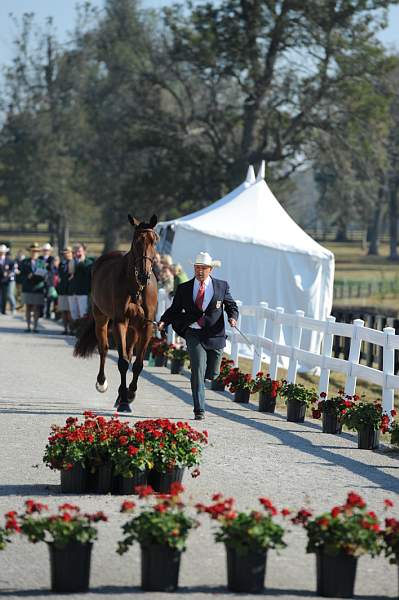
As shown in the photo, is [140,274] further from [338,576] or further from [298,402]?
[338,576]

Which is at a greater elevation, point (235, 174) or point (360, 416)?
point (235, 174)

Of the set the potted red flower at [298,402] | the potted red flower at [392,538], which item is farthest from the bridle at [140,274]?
the potted red flower at [392,538]

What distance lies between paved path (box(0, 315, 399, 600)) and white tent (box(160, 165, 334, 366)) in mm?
7178

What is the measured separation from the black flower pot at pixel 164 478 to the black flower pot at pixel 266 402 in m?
6.72

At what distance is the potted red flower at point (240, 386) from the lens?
58.5 feet

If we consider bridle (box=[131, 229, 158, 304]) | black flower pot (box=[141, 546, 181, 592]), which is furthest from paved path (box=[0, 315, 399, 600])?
bridle (box=[131, 229, 158, 304])

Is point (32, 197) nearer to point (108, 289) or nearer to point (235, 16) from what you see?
point (235, 16)

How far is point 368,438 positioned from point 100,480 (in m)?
4.21

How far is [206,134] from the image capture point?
56531 millimetres

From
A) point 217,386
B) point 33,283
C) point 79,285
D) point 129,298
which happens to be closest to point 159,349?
point 217,386

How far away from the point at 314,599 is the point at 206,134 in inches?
1974

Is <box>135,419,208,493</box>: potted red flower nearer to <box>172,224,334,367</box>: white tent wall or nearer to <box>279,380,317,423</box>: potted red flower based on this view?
<box>279,380,317,423</box>: potted red flower

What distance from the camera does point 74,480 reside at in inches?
400

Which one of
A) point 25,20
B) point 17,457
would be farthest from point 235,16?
point 17,457
